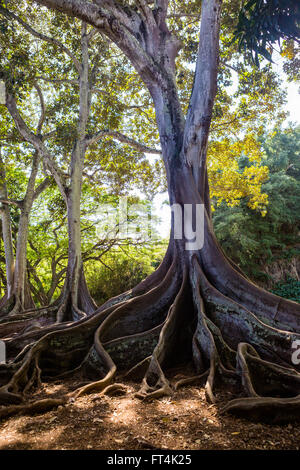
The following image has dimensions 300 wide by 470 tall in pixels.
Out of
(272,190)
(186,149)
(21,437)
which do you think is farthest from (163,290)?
(272,190)

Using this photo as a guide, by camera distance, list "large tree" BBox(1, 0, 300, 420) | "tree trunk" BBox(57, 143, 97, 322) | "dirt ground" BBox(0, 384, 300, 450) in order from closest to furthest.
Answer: "dirt ground" BBox(0, 384, 300, 450) < "large tree" BBox(1, 0, 300, 420) < "tree trunk" BBox(57, 143, 97, 322)

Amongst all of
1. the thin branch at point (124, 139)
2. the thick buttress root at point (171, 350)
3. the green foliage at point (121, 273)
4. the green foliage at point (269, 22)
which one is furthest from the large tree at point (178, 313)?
the green foliage at point (121, 273)

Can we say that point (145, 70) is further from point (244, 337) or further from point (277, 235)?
point (277, 235)

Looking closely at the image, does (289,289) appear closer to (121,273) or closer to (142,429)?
(121,273)

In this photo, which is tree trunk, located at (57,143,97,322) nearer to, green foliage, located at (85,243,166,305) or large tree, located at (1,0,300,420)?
large tree, located at (1,0,300,420)

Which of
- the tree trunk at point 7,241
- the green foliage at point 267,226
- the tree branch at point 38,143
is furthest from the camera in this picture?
the green foliage at point 267,226

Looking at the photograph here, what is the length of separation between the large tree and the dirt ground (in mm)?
265

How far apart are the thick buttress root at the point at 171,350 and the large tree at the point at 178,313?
0.01m

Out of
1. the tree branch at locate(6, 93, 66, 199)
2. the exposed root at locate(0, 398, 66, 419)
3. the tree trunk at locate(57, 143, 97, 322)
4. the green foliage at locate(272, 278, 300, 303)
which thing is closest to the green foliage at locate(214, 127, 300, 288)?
the green foliage at locate(272, 278, 300, 303)

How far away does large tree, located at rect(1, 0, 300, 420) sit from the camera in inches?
123

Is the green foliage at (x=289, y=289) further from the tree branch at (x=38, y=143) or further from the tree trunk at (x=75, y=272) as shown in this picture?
Answer: the tree branch at (x=38, y=143)

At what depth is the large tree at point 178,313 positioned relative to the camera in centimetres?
311

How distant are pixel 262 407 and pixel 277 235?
51.8 ft

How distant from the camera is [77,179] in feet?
24.9
